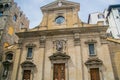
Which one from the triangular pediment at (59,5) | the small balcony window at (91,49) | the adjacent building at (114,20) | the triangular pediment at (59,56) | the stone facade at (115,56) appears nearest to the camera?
the stone facade at (115,56)

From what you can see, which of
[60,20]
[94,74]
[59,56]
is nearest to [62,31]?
[60,20]

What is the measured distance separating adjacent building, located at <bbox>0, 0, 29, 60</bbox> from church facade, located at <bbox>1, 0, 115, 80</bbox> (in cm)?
377

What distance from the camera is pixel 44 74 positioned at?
59.8 feet

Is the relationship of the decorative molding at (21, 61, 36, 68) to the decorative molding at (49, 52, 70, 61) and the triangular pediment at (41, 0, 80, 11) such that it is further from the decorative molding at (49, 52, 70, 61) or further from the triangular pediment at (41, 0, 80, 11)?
the triangular pediment at (41, 0, 80, 11)

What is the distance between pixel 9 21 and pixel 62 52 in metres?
13.3

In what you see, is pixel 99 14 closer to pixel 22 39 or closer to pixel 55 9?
pixel 55 9

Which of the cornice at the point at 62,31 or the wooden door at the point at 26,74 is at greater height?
the cornice at the point at 62,31

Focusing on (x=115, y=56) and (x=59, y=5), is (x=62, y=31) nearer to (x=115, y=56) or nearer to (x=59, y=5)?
(x=59, y=5)

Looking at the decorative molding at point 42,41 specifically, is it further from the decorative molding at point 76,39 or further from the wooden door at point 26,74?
the decorative molding at point 76,39

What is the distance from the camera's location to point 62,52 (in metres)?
19.1

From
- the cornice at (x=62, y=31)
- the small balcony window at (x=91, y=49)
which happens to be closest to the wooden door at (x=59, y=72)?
the small balcony window at (x=91, y=49)

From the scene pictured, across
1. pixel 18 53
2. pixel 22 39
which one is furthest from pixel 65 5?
pixel 18 53

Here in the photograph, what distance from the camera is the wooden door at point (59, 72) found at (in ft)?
58.7

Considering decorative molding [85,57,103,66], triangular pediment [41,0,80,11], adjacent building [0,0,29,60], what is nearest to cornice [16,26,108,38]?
decorative molding [85,57,103,66]
